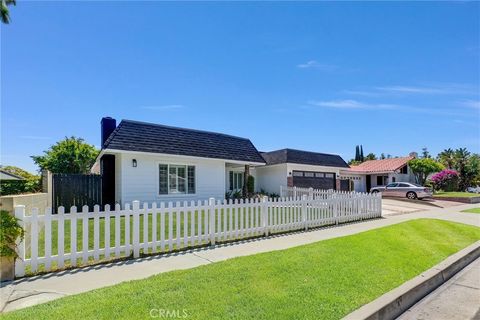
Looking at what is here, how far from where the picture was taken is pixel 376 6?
389 inches

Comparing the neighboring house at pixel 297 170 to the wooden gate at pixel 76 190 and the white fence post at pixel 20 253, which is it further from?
the white fence post at pixel 20 253

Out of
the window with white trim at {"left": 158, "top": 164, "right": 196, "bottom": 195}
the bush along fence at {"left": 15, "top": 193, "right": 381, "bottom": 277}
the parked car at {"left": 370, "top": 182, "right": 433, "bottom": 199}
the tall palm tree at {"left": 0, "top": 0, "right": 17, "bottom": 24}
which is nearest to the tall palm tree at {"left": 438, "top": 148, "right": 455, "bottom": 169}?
the parked car at {"left": 370, "top": 182, "right": 433, "bottom": 199}

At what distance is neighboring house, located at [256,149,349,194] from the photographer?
2312 centimetres

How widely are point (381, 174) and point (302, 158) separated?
58.5 ft

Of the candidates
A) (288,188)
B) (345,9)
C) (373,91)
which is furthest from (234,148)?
(345,9)

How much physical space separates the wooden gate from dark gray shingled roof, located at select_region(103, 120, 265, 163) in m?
2.02

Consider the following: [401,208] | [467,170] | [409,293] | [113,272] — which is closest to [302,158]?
[401,208]

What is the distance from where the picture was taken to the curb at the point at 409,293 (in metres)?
3.55

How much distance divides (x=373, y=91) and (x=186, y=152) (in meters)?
11.3

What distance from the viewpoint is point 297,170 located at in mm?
23766

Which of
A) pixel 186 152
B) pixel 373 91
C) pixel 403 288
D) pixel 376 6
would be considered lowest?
pixel 403 288

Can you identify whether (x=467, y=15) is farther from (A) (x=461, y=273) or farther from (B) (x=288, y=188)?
(B) (x=288, y=188)

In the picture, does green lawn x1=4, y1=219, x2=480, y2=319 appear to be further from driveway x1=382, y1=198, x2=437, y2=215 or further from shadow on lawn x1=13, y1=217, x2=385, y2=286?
driveway x1=382, y1=198, x2=437, y2=215

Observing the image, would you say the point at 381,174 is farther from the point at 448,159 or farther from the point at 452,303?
the point at 452,303
